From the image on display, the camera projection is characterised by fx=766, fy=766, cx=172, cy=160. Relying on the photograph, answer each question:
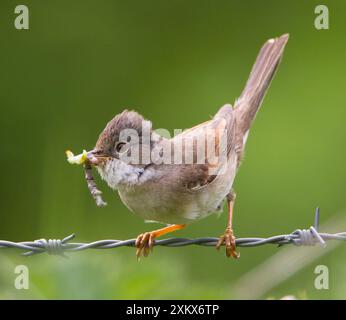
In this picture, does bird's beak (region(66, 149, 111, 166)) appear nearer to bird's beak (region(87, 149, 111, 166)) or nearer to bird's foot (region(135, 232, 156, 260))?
bird's beak (region(87, 149, 111, 166))

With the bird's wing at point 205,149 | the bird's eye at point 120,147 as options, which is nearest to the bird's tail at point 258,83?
the bird's wing at point 205,149

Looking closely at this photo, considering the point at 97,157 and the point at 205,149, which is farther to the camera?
the point at 205,149

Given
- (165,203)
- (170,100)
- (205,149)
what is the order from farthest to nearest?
(170,100), (205,149), (165,203)

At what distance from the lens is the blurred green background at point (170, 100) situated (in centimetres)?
701

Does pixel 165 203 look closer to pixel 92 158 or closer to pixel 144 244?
pixel 144 244

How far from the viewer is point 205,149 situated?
4.93m

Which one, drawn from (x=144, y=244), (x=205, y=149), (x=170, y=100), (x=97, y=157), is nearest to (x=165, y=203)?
(x=144, y=244)

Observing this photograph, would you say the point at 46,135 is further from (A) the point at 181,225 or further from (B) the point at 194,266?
(A) the point at 181,225

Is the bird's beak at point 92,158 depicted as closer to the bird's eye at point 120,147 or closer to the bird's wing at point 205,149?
the bird's eye at point 120,147

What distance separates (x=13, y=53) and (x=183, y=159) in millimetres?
4506

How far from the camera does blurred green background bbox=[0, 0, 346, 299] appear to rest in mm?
7012

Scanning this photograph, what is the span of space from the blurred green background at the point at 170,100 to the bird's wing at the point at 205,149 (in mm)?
1249

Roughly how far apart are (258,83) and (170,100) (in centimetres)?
244

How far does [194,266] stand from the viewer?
663 centimetres
